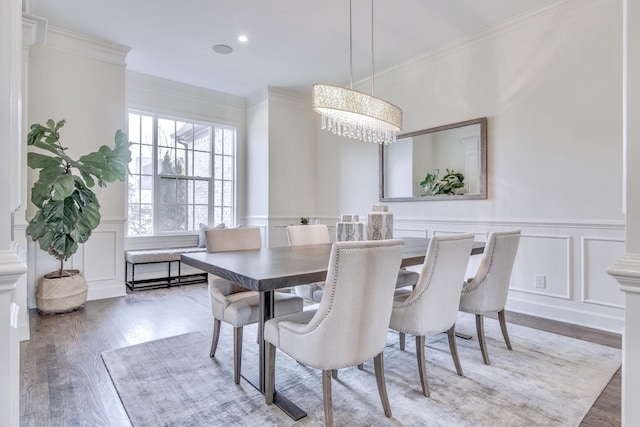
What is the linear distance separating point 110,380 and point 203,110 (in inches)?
172

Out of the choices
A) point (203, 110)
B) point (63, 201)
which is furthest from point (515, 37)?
point (63, 201)

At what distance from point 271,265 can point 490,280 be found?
149 centimetres

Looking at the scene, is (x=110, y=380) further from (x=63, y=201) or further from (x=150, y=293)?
(x=150, y=293)

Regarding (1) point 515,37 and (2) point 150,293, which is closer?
(1) point 515,37

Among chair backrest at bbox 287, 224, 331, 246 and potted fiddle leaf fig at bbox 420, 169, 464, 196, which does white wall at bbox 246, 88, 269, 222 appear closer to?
chair backrest at bbox 287, 224, 331, 246

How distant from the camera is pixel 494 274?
2352 mm

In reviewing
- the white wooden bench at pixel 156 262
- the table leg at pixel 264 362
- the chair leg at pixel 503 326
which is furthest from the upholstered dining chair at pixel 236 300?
the white wooden bench at pixel 156 262

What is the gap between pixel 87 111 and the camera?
13.1 ft

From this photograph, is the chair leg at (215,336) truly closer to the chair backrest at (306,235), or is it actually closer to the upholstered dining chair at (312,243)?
the upholstered dining chair at (312,243)

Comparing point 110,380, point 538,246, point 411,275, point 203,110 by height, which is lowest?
point 110,380

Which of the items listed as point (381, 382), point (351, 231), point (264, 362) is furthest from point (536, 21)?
point (264, 362)

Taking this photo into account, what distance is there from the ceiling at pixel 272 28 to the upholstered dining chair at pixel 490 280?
7.49 feet

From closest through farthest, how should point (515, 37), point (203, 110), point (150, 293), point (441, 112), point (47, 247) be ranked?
point (47, 247) → point (515, 37) → point (441, 112) → point (150, 293) → point (203, 110)

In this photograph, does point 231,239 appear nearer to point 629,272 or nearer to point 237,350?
point 237,350
